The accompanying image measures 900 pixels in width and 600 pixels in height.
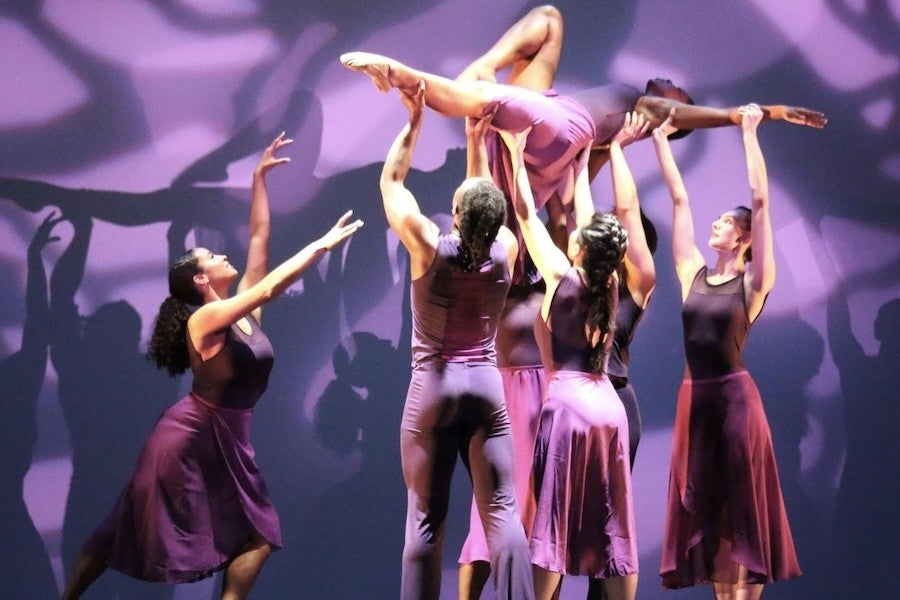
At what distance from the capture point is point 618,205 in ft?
13.1

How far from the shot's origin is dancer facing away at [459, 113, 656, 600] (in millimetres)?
3908

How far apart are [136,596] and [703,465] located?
2.30 m

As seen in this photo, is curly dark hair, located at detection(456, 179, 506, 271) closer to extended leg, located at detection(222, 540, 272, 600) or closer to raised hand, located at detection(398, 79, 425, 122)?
raised hand, located at detection(398, 79, 425, 122)

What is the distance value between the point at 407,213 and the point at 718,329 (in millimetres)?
1377

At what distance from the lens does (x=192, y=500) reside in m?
3.71

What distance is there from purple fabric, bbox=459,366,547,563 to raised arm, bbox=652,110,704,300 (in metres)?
0.70

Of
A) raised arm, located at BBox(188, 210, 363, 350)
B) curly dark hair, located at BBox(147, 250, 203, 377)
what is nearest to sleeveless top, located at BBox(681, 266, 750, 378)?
raised arm, located at BBox(188, 210, 363, 350)

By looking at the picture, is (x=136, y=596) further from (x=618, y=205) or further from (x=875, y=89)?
(x=875, y=89)

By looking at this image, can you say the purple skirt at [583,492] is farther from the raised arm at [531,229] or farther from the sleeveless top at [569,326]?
the raised arm at [531,229]

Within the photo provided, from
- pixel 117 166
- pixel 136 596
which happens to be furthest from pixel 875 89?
pixel 136 596

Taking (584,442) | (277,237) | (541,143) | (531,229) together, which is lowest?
(584,442)

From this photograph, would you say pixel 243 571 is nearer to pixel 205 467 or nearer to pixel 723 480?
pixel 205 467

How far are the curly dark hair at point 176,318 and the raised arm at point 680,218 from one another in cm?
180

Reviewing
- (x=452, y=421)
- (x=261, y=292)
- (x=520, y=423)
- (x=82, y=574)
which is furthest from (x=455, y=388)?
(x=82, y=574)
